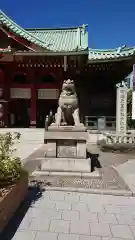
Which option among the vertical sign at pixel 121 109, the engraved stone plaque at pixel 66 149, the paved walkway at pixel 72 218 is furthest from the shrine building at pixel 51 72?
the paved walkway at pixel 72 218

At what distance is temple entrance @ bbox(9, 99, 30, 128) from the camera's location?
17.6 metres

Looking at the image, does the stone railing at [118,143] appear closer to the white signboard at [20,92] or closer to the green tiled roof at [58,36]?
the white signboard at [20,92]

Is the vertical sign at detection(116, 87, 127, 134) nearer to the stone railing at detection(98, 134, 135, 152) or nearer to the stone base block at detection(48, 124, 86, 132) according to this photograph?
the stone railing at detection(98, 134, 135, 152)

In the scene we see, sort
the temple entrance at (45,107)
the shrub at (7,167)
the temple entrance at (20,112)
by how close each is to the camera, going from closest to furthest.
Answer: the shrub at (7,167)
the temple entrance at (20,112)
the temple entrance at (45,107)

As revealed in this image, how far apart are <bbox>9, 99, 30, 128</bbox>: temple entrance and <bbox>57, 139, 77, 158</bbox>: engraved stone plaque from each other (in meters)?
10.9

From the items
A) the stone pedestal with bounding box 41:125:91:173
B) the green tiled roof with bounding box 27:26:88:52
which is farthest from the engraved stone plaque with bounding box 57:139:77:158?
the green tiled roof with bounding box 27:26:88:52

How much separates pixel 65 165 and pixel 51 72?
9.95 metres

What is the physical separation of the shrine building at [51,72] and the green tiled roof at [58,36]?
0.07 metres

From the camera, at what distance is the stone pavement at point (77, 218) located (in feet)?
10.8

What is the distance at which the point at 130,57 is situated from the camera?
43.0ft

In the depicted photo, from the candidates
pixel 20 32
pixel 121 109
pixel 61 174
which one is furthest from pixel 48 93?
pixel 61 174

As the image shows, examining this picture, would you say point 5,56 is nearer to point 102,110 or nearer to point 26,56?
point 26,56

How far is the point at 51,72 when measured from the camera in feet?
50.3

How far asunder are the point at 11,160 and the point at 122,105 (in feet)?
27.3
